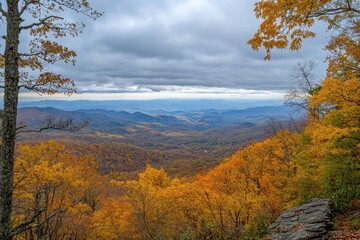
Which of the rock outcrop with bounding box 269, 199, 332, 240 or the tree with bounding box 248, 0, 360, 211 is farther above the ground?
the tree with bounding box 248, 0, 360, 211

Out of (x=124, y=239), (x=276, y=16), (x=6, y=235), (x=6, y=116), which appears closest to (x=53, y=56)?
(x=6, y=116)

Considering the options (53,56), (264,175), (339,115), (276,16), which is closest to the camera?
(276,16)

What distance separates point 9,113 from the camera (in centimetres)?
600

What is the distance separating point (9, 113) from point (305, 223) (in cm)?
1151

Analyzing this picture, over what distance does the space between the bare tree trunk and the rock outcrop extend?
940 cm

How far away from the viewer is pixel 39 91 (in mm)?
6848

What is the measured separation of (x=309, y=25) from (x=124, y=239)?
28.7m

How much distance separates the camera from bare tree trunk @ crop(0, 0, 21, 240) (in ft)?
19.3

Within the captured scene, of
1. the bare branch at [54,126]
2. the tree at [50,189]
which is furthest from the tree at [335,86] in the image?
the tree at [50,189]

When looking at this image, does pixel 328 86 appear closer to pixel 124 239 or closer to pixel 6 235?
pixel 6 235

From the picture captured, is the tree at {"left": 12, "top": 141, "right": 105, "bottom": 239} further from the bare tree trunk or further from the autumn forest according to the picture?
the bare tree trunk

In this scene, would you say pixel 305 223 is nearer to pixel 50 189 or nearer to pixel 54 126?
pixel 54 126

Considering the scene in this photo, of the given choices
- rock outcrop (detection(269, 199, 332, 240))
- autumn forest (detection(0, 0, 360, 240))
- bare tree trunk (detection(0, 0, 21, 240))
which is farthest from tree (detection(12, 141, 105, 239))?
rock outcrop (detection(269, 199, 332, 240))

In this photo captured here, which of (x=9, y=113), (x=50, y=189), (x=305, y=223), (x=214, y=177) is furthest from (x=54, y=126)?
(x=214, y=177)
